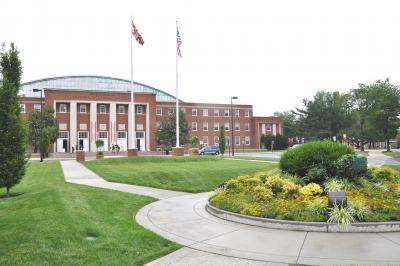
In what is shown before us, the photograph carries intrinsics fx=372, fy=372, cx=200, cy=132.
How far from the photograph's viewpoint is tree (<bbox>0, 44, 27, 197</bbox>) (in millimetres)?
13945

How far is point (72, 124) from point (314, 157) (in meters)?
59.5

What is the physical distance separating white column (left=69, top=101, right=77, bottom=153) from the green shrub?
2296 inches

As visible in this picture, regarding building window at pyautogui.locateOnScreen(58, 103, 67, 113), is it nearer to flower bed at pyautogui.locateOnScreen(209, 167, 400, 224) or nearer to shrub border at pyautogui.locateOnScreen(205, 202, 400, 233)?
flower bed at pyautogui.locateOnScreen(209, 167, 400, 224)

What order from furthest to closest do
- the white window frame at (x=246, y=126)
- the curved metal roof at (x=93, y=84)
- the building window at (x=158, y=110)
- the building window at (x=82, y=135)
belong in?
the curved metal roof at (x=93, y=84) → the white window frame at (x=246, y=126) → the building window at (x=158, y=110) → the building window at (x=82, y=135)

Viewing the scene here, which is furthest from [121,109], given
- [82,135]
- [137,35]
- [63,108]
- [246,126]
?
[137,35]

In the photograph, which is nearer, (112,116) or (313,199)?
(313,199)

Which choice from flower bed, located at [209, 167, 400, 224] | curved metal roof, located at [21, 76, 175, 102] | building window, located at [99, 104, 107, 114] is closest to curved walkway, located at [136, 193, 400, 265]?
flower bed, located at [209, 167, 400, 224]

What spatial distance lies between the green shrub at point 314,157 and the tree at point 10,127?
1012 centimetres

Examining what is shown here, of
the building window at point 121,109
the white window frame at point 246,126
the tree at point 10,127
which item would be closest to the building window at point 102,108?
the building window at point 121,109

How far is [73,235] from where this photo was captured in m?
7.64

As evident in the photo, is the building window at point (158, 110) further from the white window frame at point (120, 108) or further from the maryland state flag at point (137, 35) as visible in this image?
the maryland state flag at point (137, 35)

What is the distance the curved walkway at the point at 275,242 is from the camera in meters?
6.31

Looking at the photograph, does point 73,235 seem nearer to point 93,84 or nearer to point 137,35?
point 137,35

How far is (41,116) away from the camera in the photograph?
54.7m
